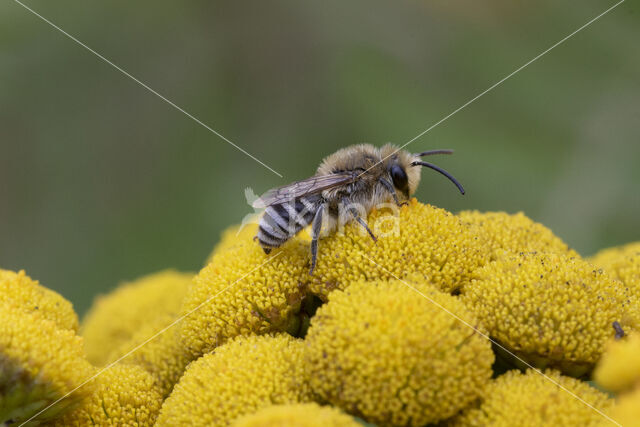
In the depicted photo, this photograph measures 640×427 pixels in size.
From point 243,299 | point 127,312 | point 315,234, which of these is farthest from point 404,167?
point 127,312

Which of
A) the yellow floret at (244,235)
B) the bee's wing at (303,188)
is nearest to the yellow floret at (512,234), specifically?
the bee's wing at (303,188)

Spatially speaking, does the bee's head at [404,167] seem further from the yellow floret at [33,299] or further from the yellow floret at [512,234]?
the yellow floret at [33,299]

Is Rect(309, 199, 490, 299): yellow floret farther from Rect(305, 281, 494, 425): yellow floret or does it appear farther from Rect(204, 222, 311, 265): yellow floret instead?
Rect(204, 222, 311, 265): yellow floret

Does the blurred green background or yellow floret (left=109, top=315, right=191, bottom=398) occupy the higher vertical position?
the blurred green background

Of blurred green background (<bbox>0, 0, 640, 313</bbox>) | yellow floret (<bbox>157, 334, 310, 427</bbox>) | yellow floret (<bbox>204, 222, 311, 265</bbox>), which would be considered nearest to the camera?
yellow floret (<bbox>157, 334, 310, 427</bbox>)

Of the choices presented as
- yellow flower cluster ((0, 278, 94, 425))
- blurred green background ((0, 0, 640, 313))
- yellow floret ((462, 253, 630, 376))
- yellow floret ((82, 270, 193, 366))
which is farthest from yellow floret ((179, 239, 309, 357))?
blurred green background ((0, 0, 640, 313))

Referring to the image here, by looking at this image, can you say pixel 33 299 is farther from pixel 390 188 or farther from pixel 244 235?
pixel 390 188

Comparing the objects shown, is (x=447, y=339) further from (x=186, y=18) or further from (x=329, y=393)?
(x=186, y=18)
